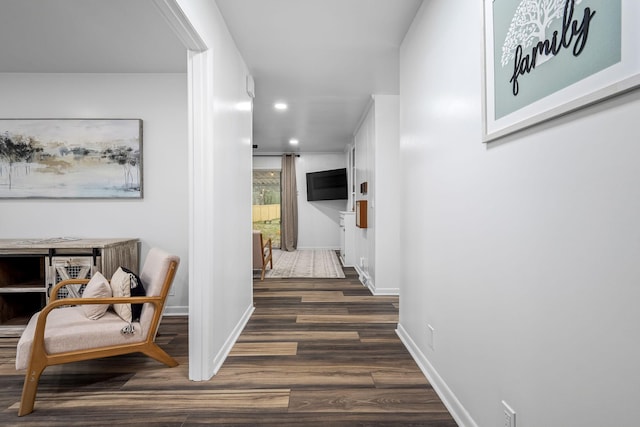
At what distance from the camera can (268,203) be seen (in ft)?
28.9

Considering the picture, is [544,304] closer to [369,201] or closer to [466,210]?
[466,210]

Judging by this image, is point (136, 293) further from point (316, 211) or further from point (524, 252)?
point (316, 211)

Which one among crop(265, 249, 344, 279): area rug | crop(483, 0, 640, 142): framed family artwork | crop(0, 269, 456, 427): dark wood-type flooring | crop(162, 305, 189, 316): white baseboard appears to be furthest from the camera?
crop(265, 249, 344, 279): area rug

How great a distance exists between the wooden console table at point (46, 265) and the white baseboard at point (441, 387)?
2586 millimetres

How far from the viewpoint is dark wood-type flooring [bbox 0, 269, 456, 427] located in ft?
5.75

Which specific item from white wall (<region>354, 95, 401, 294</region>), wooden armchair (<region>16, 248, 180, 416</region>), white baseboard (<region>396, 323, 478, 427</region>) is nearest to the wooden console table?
wooden armchair (<region>16, 248, 180, 416</region>)

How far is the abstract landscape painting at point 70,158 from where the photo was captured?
330 centimetres

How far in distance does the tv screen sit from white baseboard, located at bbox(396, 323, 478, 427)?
5.69 meters

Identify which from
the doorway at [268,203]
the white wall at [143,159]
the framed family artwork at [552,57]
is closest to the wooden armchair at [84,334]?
the white wall at [143,159]

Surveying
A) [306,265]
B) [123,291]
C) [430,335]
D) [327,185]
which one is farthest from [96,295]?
[327,185]

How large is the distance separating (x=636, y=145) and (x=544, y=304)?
1.81 feet

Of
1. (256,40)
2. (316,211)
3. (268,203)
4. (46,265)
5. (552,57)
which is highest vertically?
(256,40)

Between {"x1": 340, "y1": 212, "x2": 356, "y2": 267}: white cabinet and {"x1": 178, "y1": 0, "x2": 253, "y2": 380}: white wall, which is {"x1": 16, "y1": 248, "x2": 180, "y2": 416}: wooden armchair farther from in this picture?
{"x1": 340, "y1": 212, "x2": 356, "y2": 267}: white cabinet

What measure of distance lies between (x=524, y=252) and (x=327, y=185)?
23.5 ft
